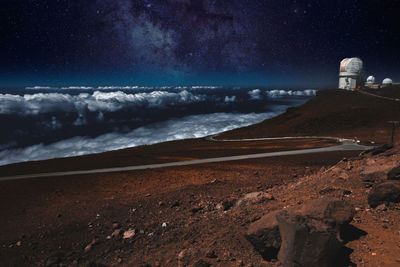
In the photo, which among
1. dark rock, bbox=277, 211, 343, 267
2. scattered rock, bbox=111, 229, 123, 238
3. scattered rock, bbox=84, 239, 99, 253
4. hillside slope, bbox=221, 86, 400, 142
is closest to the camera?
dark rock, bbox=277, 211, 343, 267

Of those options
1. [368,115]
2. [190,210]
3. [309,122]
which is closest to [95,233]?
[190,210]

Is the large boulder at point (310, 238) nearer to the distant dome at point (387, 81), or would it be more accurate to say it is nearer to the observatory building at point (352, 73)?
the observatory building at point (352, 73)

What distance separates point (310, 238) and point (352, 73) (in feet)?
235

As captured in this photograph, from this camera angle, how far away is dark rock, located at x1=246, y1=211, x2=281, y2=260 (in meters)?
5.14

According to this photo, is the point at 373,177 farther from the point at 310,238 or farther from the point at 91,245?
the point at 91,245

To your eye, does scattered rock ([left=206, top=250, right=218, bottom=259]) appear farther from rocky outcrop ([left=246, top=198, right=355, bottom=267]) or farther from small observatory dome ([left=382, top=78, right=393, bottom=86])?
small observatory dome ([left=382, top=78, right=393, bottom=86])

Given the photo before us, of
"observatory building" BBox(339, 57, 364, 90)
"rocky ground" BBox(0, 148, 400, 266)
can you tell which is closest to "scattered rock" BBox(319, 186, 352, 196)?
"rocky ground" BBox(0, 148, 400, 266)

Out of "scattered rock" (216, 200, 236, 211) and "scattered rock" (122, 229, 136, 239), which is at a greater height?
"scattered rock" (216, 200, 236, 211)

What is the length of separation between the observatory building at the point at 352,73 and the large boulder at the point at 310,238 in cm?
7026

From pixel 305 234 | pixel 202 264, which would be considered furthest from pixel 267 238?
pixel 202 264

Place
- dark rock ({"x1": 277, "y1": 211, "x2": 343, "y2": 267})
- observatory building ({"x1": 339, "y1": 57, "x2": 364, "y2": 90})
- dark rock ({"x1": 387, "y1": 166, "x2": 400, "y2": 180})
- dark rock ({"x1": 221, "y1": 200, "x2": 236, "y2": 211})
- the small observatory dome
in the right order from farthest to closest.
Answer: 1. the small observatory dome
2. observatory building ({"x1": 339, "y1": 57, "x2": 364, "y2": 90})
3. dark rock ({"x1": 221, "y1": 200, "x2": 236, "y2": 211})
4. dark rock ({"x1": 387, "y1": 166, "x2": 400, "y2": 180})
5. dark rock ({"x1": 277, "y1": 211, "x2": 343, "y2": 267})

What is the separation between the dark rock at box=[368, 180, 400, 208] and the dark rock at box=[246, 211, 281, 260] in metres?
3.21

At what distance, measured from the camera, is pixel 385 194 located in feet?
21.0

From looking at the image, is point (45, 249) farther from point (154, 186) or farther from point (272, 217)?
point (272, 217)
